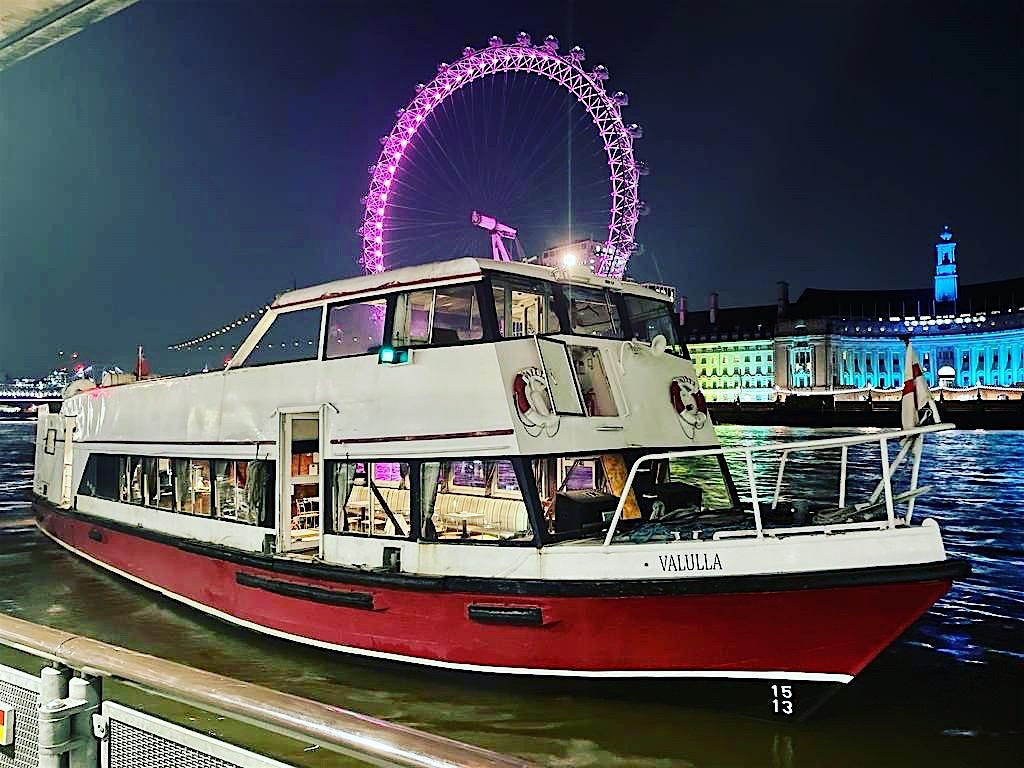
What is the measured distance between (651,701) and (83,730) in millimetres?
6088

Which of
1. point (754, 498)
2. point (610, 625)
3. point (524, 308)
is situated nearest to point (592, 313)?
point (524, 308)

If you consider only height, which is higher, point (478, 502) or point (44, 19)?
point (44, 19)

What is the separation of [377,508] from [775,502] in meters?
4.29

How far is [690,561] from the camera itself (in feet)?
24.1

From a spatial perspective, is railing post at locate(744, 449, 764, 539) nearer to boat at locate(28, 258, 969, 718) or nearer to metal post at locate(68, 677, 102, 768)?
boat at locate(28, 258, 969, 718)

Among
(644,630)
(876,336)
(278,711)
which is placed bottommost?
(644,630)

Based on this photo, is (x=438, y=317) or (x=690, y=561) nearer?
(x=690, y=561)

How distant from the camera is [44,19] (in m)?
3.81

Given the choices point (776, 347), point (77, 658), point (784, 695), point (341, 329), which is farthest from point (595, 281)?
point (776, 347)

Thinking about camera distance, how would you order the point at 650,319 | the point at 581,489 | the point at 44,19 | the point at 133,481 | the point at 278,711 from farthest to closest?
the point at 133,481
the point at 650,319
the point at 581,489
the point at 44,19
the point at 278,711

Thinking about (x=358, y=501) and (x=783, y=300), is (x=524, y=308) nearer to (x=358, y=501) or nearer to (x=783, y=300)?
(x=358, y=501)

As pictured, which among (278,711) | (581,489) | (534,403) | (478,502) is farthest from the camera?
(478,502)

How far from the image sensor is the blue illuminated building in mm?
117750

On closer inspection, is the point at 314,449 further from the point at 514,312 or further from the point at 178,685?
the point at 178,685
